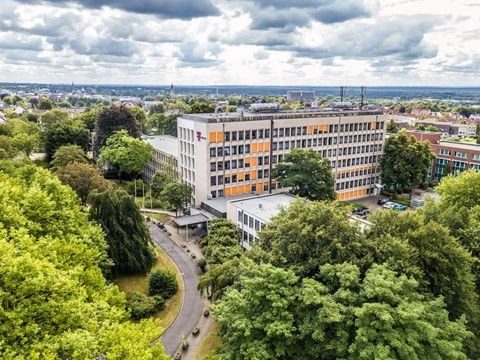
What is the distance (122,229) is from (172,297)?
10.4 metres

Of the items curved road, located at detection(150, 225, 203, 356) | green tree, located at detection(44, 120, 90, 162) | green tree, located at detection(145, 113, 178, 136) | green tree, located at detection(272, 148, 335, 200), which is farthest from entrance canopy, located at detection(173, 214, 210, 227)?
green tree, located at detection(145, 113, 178, 136)

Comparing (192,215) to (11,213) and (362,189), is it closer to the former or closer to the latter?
(11,213)

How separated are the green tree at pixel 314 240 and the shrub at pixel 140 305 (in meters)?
17.3

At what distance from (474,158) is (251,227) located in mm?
75242

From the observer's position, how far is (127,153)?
278 feet

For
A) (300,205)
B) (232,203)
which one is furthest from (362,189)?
(300,205)

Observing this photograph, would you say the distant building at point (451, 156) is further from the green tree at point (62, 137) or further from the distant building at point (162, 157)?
the green tree at point (62, 137)

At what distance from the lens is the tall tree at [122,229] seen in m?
47.2

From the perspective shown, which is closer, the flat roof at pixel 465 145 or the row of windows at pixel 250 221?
the row of windows at pixel 250 221

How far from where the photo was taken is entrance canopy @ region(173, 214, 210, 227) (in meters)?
62.2

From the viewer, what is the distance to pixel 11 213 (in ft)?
92.0

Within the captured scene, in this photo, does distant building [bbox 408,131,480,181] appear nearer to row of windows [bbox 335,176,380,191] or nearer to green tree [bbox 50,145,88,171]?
row of windows [bbox 335,176,380,191]

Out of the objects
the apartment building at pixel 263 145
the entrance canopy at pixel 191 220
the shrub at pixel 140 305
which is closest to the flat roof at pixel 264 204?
the entrance canopy at pixel 191 220

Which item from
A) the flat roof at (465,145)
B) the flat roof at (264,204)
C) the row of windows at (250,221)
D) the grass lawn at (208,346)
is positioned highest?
the flat roof at (465,145)
